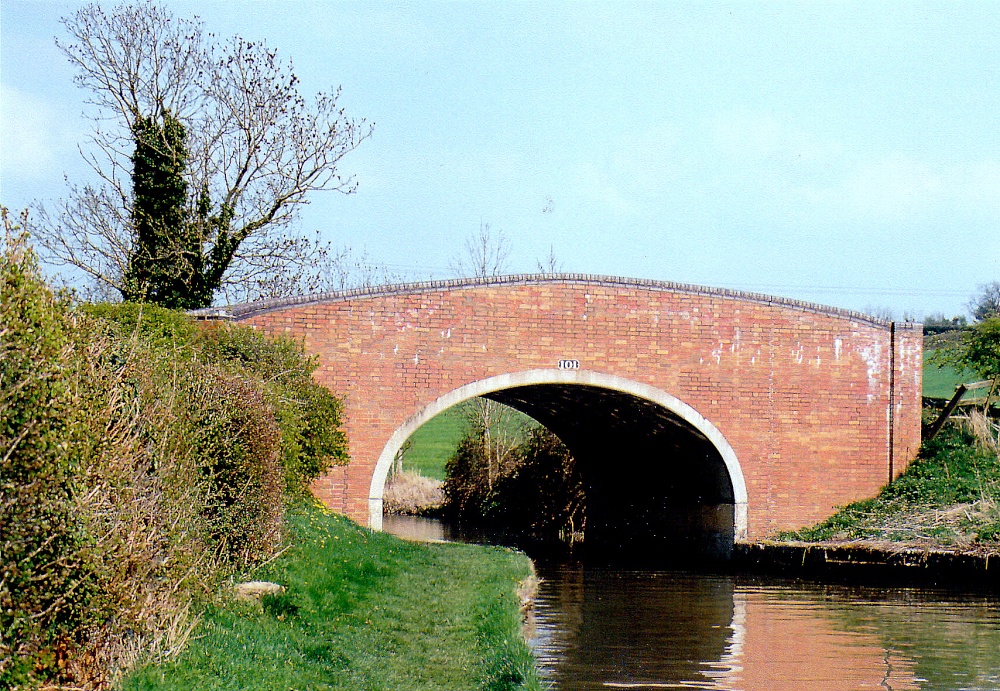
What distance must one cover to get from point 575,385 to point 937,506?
19.6ft

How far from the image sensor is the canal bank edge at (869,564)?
15070mm

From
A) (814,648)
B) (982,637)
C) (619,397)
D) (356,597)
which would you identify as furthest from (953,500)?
(356,597)

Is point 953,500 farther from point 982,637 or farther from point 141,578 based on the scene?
point 141,578

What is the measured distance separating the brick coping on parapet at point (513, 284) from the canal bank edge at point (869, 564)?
4.00 metres

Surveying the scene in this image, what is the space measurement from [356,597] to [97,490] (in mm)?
4814

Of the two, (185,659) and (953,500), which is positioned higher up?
(953,500)

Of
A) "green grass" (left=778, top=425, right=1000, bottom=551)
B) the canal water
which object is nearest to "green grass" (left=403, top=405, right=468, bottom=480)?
"green grass" (left=778, top=425, right=1000, bottom=551)

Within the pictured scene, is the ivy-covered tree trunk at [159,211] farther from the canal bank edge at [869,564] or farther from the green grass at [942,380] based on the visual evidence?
the green grass at [942,380]

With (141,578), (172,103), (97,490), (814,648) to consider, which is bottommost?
(814,648)

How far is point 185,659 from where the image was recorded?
19.9 feet

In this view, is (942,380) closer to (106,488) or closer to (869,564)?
(869,564)

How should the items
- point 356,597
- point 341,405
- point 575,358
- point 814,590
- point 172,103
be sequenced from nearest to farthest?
point 356,597 < point 814,590 < point 341,405 < point 575,358 < point 172,103

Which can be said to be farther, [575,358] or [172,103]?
[172,103]

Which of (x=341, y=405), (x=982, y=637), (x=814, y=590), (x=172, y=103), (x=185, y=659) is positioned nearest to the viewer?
(x=185, y=659)
